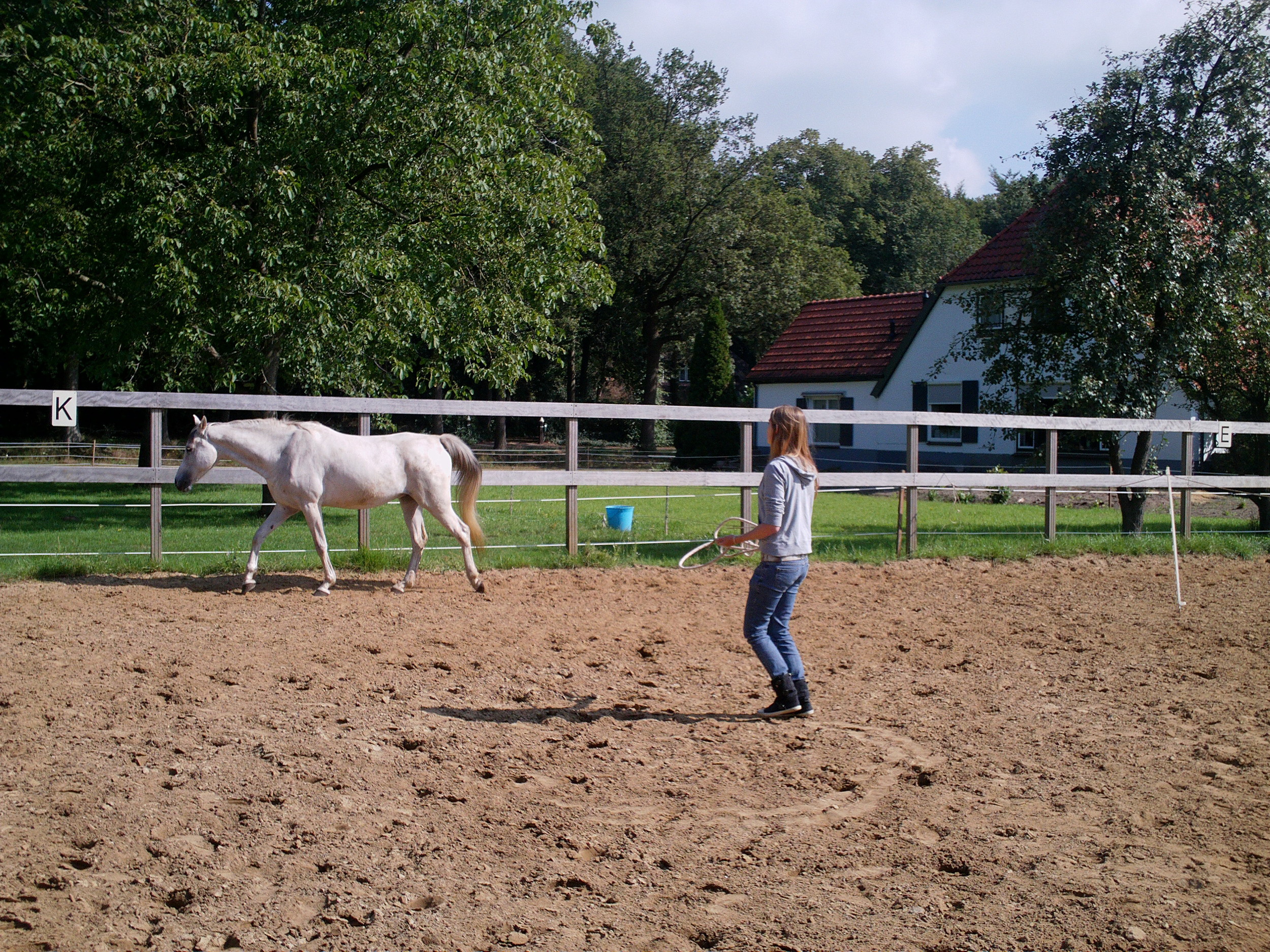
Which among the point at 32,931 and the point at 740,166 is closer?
the point at 32,931

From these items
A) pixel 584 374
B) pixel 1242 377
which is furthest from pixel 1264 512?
pixel 584 374

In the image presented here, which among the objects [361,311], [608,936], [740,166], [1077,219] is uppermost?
[740,166]

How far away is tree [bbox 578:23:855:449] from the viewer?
123 ft

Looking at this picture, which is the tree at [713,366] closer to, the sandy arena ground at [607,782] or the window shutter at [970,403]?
the window shutter at [970,403]

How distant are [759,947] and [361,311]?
1213 cm

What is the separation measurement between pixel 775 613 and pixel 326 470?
446 centimetres

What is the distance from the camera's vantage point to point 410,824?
3.64m

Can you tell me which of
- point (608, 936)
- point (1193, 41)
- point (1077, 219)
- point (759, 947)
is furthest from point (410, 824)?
point (1193, 41)

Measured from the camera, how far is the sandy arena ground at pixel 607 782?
9.74 feet

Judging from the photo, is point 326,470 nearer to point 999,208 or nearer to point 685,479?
point 685,479

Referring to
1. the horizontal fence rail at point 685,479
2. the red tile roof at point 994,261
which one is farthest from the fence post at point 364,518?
the red tile roof at point 994,261

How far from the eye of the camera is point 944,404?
29.3 m

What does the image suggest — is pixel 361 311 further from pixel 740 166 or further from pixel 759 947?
pixel 740 166

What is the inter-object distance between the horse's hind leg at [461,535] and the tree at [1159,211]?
9.11m
